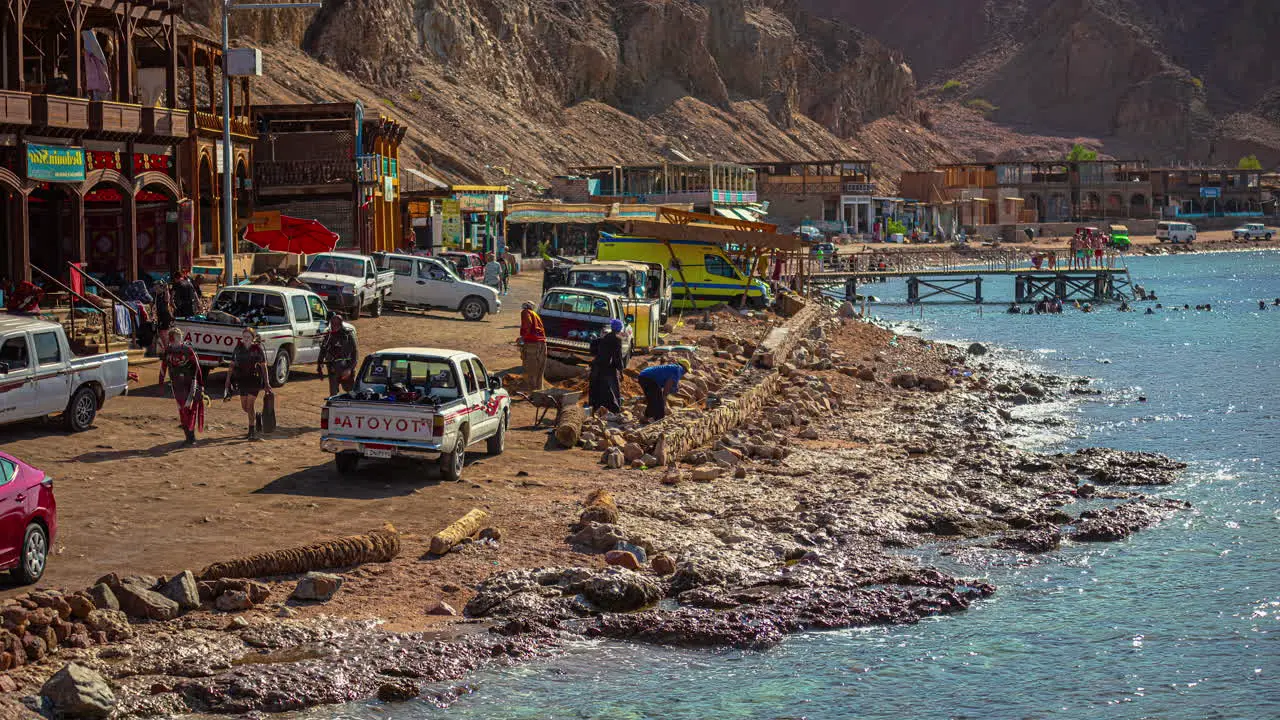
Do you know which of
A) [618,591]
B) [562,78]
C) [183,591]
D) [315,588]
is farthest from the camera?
[562,78]

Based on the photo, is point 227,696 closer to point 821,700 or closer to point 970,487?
point 821,700

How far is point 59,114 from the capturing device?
30641 millimetres

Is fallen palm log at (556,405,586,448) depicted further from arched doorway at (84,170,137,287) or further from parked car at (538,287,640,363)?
arched doorway at (84,170,137,287)

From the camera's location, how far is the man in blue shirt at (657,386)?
22.9m

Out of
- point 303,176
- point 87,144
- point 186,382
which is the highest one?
point 303,176

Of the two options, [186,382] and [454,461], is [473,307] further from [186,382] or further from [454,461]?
[454,461]

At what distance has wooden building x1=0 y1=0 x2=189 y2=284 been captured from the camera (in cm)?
3034

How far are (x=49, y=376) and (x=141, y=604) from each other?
851 centimetres

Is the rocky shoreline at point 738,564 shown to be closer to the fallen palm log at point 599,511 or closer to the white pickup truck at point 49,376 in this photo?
the fallen palm log at point 599,511

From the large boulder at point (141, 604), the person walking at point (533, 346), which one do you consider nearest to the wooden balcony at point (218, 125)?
the person walking at point (533, 346)

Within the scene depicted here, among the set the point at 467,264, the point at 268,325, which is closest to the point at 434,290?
the point at 467,264

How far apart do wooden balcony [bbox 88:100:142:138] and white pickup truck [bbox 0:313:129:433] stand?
13.0 meters

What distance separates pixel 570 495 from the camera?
18.1 m

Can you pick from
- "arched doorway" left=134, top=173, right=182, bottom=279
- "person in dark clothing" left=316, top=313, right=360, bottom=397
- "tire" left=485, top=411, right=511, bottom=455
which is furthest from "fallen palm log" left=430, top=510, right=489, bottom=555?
"arched doorway" left=134, top=173, right=182, bottom=279
